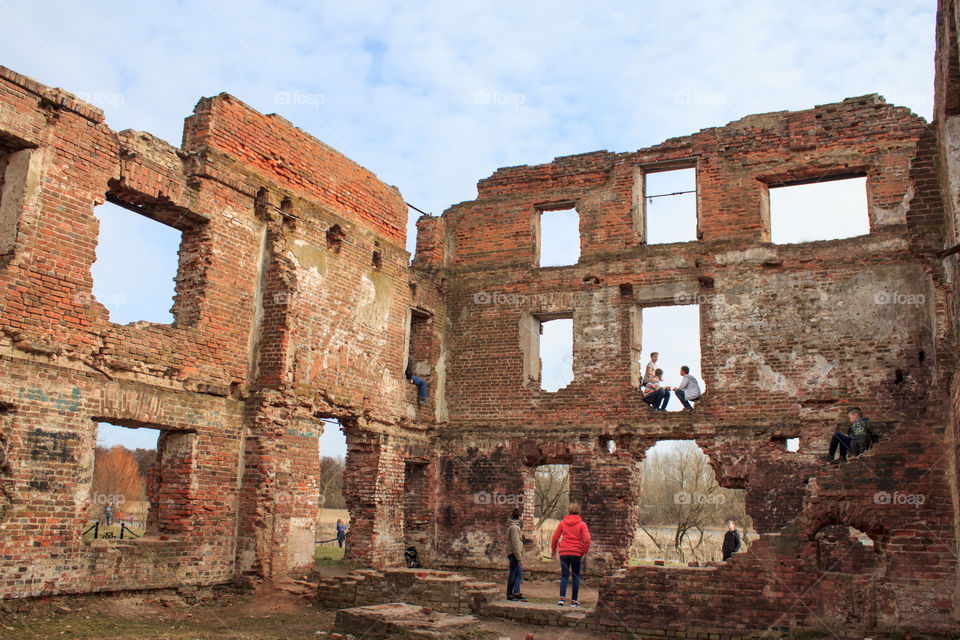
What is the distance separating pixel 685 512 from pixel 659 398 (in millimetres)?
20049

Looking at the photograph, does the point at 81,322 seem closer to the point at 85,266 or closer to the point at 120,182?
the point at 85,266

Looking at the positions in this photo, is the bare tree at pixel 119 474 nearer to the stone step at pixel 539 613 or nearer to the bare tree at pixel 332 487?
the bare tree at pixel 332 487

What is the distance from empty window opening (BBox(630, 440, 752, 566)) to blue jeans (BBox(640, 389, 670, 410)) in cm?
124

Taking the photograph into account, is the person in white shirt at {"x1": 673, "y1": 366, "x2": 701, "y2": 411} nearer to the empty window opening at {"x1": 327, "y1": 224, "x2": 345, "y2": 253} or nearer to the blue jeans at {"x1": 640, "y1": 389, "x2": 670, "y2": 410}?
the blue jeans at {"x1": 640, "y1": 389, "x2": 670, "y2": 410}

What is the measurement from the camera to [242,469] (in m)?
11.5

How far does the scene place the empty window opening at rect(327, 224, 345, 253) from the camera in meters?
13.4

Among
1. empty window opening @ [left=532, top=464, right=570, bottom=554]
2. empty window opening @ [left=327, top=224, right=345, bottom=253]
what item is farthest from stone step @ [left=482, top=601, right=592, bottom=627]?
empty window opening @ [left=532, top=464, right=570, bottom=554]

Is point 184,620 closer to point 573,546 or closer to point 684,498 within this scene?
point 573,546

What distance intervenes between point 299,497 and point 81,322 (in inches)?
163

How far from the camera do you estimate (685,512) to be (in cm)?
3303

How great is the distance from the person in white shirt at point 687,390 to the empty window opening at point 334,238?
6.44 meters

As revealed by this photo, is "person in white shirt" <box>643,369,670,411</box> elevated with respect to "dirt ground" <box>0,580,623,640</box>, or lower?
elevated

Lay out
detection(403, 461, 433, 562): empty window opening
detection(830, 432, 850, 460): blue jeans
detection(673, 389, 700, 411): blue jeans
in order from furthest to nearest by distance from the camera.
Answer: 1. detection(403, 461, 433, 562): empty window opening
2. detection(673, 389, 700, 411): blue jeans
3. detection(830, 432, 850, 460): blue jeans

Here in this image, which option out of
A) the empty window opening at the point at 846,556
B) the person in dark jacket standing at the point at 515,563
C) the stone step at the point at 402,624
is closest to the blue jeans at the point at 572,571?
the person in dark jacket standing at the point at 515,563
